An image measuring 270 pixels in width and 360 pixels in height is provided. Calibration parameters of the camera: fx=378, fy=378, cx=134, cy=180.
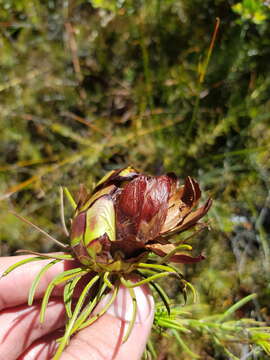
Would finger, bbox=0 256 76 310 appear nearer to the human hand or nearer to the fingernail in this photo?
the human hand

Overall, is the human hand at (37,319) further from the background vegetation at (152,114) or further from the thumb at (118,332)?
the background vegetation at (152,114)

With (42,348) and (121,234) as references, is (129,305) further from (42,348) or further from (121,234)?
(42,348)

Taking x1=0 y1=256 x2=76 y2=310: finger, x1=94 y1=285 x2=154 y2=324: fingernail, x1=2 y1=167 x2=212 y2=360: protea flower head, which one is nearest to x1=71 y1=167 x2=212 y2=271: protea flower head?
x1=2 y1=167 x2=212 y2=360: protea flower head

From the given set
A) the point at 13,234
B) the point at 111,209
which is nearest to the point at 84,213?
the point at 111,209

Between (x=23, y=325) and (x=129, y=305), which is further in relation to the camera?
(x=23, y=325)

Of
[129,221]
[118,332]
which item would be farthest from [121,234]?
[118,332]

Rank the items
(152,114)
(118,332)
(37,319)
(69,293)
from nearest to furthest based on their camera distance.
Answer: (69,293)
(118,332)
(37,319)
(152,114)
